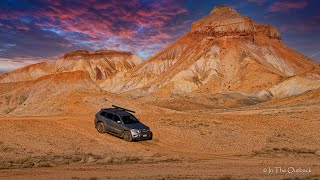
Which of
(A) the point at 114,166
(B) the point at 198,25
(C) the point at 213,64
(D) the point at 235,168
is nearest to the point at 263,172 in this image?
(D) the point at 235,168

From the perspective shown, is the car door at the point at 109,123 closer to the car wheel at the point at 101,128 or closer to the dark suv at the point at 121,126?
the dark suv at the point at 121,126

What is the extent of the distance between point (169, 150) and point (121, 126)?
339 cm

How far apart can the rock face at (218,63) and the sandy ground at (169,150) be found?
72.5m

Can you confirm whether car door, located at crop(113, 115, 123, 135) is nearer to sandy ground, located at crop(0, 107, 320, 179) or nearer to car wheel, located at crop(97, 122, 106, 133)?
sandy ground, located at crop(0, 107, 320, 179)

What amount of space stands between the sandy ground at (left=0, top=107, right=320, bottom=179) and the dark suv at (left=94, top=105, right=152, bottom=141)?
0.44 metres

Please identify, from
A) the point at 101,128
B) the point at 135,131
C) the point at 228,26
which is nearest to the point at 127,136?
the point at 135,131

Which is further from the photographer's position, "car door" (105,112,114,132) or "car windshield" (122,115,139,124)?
"car door" (105,112,114,132)

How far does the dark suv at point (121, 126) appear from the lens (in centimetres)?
2227

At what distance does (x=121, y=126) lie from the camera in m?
22.6

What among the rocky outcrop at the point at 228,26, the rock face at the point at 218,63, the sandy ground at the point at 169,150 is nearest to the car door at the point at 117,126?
the sandy ground at the point at 169,150

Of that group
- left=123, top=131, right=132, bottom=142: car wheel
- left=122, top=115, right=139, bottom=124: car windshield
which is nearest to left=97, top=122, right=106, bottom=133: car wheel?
left=122, top=115, right=139, bottom=124: car windshield

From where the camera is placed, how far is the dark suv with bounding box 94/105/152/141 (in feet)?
73.0

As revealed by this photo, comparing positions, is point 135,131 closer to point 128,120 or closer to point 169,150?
point 128,120

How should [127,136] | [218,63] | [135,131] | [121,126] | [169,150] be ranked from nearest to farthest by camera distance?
[169,150]
[135,131]
[127,136]
[121,126]
[218,63]
